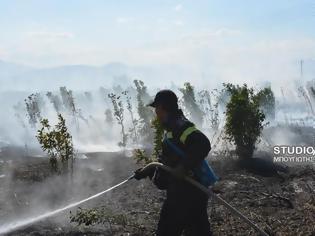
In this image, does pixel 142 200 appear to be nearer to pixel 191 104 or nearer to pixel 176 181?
pixel 176 181

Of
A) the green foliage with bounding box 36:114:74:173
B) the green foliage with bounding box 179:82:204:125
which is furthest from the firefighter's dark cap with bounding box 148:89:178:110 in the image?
the green foliage with bounding box 179:82:204:125

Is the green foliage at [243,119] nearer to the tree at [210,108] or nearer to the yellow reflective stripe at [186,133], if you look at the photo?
the yellow reflective stripe at [186,133]

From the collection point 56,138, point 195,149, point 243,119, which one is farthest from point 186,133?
point 243,119

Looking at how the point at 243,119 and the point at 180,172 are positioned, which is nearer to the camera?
the point at 180,172

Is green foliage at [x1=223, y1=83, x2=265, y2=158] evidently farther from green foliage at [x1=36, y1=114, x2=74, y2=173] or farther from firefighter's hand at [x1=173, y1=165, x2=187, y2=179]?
firefighter's hand at [x1=173, y1=165, x2=187, y2=179]

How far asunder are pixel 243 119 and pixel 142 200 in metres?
11.0

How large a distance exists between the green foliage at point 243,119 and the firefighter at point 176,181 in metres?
21.0

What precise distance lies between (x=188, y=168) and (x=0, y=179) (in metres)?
23.1

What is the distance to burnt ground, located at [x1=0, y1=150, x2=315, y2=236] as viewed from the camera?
9.05 m

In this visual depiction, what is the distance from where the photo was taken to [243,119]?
25.7 metres

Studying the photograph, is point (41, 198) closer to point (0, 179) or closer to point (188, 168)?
point (0, 179)

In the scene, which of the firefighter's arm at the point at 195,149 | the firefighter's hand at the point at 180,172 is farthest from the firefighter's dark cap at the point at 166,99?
the firefighter's hand at the point at 180,172

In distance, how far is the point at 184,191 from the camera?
4859 millimetres

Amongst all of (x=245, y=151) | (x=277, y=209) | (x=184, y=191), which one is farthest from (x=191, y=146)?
(x=245, y=151)
